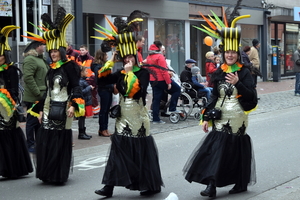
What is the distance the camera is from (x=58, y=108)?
22.5ft

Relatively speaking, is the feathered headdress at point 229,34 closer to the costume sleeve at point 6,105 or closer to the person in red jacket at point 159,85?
the costume sleeve at point 6,105

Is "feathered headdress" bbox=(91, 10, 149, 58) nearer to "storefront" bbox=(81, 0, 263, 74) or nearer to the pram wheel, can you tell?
the pram wheel

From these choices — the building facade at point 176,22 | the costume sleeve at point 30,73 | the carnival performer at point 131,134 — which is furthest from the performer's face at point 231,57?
the building facade at point 176,22

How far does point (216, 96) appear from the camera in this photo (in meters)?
6.26

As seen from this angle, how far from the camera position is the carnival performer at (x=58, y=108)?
681 centimetres

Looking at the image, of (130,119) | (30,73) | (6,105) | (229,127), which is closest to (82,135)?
(30,73)

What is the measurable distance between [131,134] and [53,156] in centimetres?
124

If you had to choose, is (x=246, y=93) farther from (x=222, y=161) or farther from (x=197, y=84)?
(x=197, y=84)

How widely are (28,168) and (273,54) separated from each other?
1982cm

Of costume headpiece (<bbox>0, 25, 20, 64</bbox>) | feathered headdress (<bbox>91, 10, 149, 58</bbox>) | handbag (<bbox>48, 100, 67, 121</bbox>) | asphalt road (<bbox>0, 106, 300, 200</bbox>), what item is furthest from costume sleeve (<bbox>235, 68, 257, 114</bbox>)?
costume headpiece (<bbox>0, 25, 20, 64</bbox>)

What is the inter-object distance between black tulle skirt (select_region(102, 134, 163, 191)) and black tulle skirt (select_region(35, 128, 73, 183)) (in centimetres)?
99

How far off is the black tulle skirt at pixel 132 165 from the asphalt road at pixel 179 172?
26 centimetres

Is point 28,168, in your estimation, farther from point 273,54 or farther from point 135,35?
point 273,54

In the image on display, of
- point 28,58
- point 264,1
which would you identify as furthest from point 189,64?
point 264,1
